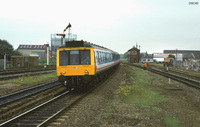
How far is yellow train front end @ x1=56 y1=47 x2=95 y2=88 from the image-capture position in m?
11.1

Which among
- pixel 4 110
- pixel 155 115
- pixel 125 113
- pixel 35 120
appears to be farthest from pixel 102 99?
pixel 4 110

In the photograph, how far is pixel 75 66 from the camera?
11156 millimetres

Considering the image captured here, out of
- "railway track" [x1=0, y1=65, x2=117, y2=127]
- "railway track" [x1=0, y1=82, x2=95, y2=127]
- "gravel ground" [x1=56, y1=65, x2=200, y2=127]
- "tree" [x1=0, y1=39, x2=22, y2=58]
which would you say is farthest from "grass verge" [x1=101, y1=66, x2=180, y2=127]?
"tree" [x1=0, y1=39, x2=22, y2=58]

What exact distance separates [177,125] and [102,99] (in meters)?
4.61

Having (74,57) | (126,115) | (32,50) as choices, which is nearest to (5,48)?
(32,50)

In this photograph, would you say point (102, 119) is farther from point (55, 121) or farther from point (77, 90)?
point (77, 90)

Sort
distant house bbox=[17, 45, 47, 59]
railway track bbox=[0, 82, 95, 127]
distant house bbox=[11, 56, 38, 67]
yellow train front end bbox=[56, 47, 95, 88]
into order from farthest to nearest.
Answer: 1. distant house bbox=[17, 45, 47, 59]
2. distant house bbox=[11, 56, 38, 67]
3. yellow train front end bbox=[56, 47, 95, 88]
4. railway track bbox=[0, 82, 95, 127]

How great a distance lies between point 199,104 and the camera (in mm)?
9672

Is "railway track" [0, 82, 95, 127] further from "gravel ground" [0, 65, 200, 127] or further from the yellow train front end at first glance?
the yellow train front end

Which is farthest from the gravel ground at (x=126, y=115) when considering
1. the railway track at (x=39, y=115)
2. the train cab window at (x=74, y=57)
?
the train cab window at (x=74, y=57)

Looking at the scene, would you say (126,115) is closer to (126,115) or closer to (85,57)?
(126,115)

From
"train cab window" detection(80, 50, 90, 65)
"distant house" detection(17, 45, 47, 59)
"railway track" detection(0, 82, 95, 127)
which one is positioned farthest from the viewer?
"distant house" detection(17, 45, 47, 59)

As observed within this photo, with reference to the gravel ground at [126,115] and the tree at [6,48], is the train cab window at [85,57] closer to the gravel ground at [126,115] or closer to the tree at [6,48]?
the gravel ground at [126,115]

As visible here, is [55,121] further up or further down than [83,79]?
further down
